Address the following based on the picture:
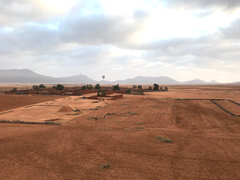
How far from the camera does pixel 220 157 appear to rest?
30.0 ft

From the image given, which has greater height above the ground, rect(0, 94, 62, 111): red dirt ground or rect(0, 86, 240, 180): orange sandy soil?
rect(0, 94, 62, 111): red dirt ground

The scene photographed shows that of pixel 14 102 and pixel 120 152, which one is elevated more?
pixel 14 102

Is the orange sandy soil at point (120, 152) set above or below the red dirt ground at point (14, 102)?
below

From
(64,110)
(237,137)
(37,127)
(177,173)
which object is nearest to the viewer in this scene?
(177,173)

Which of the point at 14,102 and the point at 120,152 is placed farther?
the point at 14,102

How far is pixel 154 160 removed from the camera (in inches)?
348

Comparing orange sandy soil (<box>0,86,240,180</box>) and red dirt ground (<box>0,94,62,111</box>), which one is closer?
orange sandy soil (<box>0,86,240,180</box>)

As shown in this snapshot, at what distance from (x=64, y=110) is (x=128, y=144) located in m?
16.2

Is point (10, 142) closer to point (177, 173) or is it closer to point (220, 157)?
point (177, 173)

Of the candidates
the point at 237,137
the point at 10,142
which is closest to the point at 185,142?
the point at 237,137

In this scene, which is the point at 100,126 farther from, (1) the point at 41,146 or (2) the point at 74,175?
(2) the point at 74,175

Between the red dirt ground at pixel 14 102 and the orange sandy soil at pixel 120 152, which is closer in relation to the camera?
the orange sandy soil at pixel 120 152

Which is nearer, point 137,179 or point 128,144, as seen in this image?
point 137,179

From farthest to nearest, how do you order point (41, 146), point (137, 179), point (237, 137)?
point (237, 137)
point (41, 146)
point (137, 179)
